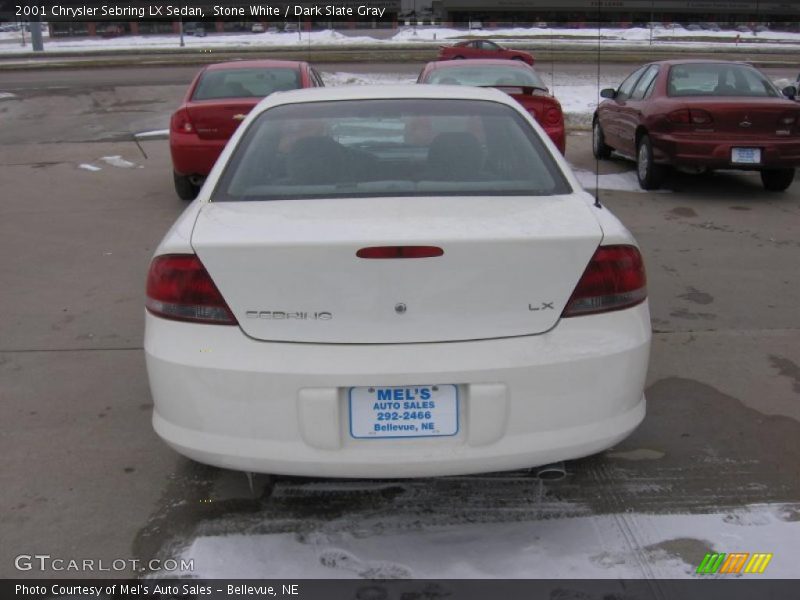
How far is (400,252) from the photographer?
2.65 metres

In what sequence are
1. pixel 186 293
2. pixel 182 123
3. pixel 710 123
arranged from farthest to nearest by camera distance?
pixel 710 123, pixel 182 123, pixel 186 293

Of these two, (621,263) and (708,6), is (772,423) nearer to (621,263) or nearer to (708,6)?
(621,263)

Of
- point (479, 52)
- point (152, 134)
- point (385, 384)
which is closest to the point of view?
point (385, 384)

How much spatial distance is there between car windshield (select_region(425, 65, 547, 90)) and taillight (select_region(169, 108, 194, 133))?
306 cm

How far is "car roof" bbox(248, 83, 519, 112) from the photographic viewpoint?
12.7ft

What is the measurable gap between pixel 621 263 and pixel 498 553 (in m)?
1.08

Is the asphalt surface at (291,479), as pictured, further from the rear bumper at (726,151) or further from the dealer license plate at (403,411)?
the dealer license plate at (403,411)

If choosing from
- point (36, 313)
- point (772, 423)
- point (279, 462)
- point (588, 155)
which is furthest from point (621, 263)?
point (588, 155)

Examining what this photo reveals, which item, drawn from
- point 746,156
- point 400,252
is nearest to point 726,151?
point 746,156

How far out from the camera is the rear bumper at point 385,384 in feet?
8.67

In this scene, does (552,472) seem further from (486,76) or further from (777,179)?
(486,76)

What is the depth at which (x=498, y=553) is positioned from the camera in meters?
2.88

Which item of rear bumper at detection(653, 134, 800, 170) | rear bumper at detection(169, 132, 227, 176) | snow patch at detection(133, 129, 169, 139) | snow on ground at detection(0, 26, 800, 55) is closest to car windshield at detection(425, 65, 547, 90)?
rear bumper at detection(653, 134, 800, 170)

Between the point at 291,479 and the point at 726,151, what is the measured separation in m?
6.73
